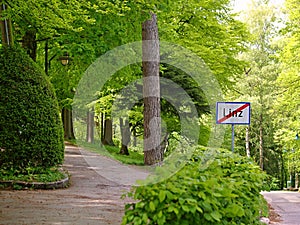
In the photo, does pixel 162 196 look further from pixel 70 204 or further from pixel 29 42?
pixel 29 42

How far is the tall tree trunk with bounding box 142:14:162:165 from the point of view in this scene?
16.8 m

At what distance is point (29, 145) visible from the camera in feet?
35.1

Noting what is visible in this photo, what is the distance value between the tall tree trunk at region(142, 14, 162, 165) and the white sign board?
7576mm

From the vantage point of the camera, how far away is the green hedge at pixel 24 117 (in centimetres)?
1053

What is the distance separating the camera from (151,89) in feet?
56.5

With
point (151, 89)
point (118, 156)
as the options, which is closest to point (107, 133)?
point (118, 156)

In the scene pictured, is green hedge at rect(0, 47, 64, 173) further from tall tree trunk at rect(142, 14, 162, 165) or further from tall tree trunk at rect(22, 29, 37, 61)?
tall tree trunk at rect(142, 14, 162, 165)

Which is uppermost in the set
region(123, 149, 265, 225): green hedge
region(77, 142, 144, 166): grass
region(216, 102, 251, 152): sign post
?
region(216, 102, 251, 152): sign post

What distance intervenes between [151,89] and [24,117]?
287 inches

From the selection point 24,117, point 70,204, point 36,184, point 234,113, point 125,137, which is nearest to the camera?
point 70,204

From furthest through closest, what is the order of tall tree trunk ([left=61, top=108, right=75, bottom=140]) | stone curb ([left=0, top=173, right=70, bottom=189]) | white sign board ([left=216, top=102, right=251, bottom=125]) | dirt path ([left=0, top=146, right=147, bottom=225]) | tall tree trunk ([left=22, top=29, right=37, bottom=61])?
tall tree trunk ([left=61, top=108, right=75, bottom=140]) < tall tree trunk ([left=22, top=29, right=37, bottom=61]) < stone curb ([left=0, top=173, right=70, bottom=189]) < white sign board ([left=216, top=102, right=251, bottom=125]) < dirt path ([left=0, top=146, right=147, bottom=225])

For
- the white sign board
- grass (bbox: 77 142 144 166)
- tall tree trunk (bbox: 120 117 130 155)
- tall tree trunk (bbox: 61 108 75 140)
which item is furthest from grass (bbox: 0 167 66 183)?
tall tree trunk (bbox: 61 108 75 140)

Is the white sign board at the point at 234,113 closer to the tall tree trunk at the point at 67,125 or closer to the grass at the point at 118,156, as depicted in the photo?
the grass at the point at 118,156

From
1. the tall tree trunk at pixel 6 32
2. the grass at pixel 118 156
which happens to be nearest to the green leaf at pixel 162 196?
the tall tree trunk at pixel 6 32
